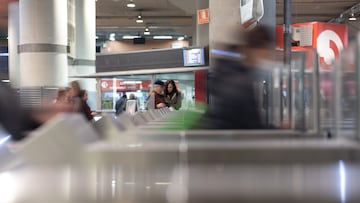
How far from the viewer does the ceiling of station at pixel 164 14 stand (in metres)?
23.2

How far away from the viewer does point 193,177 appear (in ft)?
6.31

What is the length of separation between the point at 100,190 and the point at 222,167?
0.45m

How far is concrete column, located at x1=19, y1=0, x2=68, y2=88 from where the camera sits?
45.6ft

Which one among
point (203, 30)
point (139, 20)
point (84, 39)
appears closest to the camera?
point (84, 39)

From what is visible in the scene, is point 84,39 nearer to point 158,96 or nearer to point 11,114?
point 158,96

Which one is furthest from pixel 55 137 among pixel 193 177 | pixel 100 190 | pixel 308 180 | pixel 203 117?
pixel 203 117

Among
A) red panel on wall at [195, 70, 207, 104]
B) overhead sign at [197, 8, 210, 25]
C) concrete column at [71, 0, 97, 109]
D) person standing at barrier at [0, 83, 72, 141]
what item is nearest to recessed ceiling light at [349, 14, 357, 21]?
red panel on wall at [195, 70, 207, 104]

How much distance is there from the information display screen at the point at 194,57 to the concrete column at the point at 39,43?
663 centimetres

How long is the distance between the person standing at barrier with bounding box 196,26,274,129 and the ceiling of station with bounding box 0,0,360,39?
16.0 metres

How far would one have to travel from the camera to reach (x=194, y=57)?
64.8ft

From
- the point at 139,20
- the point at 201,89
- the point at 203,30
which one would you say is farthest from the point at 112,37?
the point at 201,89

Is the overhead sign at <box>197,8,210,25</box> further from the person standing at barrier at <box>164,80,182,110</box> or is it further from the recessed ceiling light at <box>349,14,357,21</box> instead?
the recessed ceiling light at <box>349,14,357,21</box>

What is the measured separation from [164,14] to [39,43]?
13922 millimetres

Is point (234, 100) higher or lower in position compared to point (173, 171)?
higher
